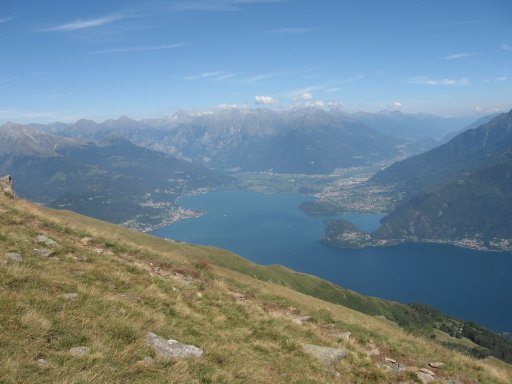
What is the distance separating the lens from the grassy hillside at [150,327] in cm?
944

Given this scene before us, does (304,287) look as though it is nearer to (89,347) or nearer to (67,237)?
(67,237)

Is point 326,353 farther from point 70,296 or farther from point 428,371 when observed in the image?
point 70,296

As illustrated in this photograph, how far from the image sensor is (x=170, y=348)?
11.3 m

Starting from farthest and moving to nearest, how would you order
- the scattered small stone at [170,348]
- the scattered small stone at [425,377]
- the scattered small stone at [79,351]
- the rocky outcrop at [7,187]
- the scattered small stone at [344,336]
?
1. the rocky outcrop at [7,187]
2. the scattered small stone at [344,336]
3. the scattered small stone at [425,377]
4. the scattered small stone at [170,348]
5. the scattered small stone at [79,351]

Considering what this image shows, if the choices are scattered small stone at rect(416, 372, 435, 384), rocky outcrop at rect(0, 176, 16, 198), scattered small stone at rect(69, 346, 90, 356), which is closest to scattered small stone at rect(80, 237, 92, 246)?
rocky outcrop at rect(0, 176, 16, 198)

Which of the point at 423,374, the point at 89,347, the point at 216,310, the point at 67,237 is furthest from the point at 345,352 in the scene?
the point at 67,237

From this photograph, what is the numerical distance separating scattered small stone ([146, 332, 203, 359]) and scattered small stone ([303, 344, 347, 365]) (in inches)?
201

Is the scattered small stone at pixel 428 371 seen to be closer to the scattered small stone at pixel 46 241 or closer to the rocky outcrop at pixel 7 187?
the scattered small stone at pixel 46 241

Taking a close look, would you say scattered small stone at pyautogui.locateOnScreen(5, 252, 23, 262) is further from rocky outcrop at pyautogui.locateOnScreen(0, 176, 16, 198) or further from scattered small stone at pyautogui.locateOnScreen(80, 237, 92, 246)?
rocky outcrop at pyautogui.locateOnScreen(0, 176, 16, 198)

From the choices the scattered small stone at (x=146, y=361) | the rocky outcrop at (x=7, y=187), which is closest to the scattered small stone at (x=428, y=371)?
the scattered small stone at (x=146, y=361)

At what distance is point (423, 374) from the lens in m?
15.1

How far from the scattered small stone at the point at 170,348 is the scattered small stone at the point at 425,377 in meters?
9.04

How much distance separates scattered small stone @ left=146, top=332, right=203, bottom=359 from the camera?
35.8 feet

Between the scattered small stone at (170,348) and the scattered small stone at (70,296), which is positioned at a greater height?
the scattered small stone at (70,296)
